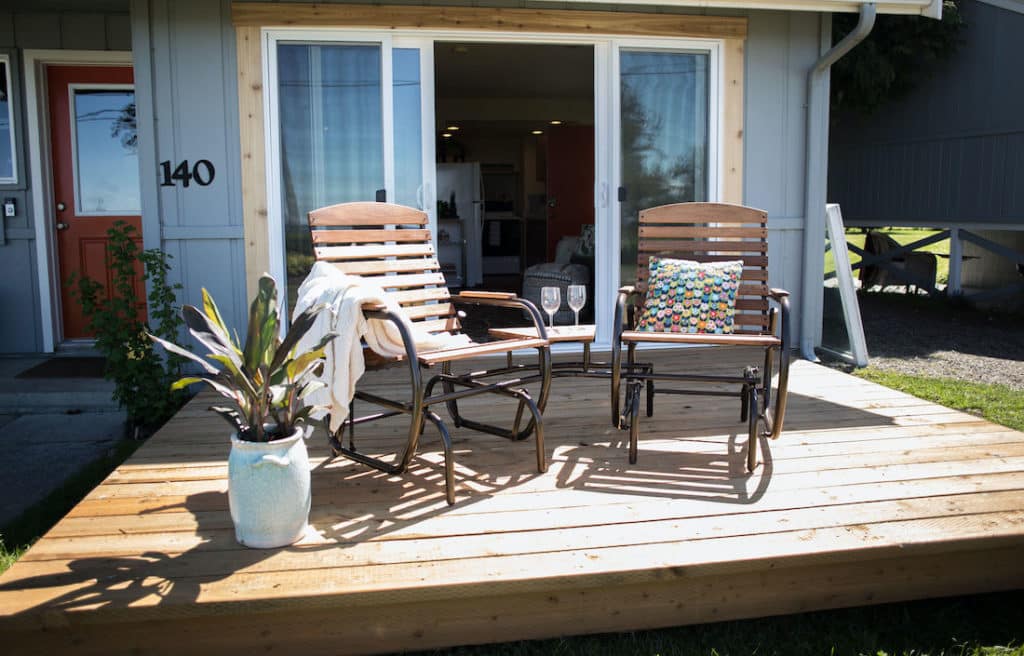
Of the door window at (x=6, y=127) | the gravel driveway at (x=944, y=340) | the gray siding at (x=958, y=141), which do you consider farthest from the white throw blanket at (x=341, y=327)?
the gray siding at (x=958, y=141)

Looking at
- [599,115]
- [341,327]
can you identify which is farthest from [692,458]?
[599,115]

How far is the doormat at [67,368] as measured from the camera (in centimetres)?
495

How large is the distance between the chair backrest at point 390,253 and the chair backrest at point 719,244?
90 cm

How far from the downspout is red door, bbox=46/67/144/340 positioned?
447 centimetres

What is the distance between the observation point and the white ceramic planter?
221 cm

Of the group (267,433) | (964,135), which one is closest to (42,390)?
(267,433)

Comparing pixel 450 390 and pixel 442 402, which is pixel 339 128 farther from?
pixel 442 402

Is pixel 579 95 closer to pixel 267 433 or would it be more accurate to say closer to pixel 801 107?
pixel 801 107

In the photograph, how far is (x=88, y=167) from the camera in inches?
225

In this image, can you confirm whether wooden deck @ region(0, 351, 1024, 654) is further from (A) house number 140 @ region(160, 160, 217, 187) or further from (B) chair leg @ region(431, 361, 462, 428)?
(A) house number 140 @ region(160, 160, 217, 187)

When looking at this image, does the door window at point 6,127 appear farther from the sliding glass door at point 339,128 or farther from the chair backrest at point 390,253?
the chair backrest at point 390,253

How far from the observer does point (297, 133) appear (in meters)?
4.73

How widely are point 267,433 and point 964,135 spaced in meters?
8.86

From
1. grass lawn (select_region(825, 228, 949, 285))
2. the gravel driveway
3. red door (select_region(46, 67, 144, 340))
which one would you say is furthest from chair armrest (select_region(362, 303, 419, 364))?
grass lawn (select_region(825, 228, 949, 285))
